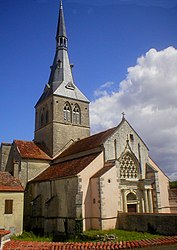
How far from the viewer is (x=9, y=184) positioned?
23.2 m

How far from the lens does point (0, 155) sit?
31312 mm

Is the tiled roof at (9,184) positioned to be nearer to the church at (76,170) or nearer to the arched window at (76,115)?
the church at (76,170)

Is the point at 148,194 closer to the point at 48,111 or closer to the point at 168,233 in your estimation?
the point at 168,233

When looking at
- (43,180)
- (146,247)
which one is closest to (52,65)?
(43,180)

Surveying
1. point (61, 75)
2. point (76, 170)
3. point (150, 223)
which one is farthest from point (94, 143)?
point (61, 75)

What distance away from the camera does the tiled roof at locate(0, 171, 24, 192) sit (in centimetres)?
2226

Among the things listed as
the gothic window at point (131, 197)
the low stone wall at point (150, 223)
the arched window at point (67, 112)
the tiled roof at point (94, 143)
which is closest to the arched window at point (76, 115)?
the arched window at point (67, 112)

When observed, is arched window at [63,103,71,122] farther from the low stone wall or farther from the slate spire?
the low stone wall

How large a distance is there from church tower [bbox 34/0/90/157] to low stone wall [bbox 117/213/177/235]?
12904 mm

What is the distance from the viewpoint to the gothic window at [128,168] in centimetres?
2274

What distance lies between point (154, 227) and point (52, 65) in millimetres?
A: 26386

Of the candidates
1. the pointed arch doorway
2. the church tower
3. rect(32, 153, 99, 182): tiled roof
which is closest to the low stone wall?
the pointed arch doorway

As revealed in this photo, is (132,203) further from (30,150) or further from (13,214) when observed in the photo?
(30,150)

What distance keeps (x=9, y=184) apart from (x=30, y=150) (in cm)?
650
